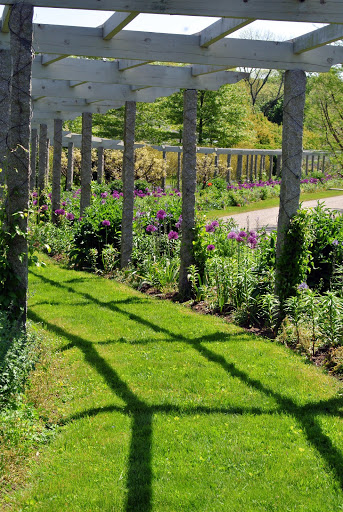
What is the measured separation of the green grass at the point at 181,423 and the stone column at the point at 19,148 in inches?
33.9

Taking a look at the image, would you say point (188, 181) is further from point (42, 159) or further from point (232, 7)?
point (42, 159)

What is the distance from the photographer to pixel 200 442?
410cm

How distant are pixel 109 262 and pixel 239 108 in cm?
1672

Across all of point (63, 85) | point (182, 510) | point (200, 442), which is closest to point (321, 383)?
point (200, 442)

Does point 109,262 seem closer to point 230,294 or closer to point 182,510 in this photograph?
point 230,294

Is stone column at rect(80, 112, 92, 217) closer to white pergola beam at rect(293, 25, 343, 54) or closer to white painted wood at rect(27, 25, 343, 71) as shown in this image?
white painted wood at rect(27, 25, 343, 71)

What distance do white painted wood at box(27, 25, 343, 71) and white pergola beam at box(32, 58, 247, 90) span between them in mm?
1254

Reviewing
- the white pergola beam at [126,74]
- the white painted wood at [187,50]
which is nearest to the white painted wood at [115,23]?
the white painted wood at [187,50]

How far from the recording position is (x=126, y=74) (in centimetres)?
816

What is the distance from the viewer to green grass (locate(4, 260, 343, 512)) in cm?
349

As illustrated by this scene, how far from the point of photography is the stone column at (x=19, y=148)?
5125 millimetres

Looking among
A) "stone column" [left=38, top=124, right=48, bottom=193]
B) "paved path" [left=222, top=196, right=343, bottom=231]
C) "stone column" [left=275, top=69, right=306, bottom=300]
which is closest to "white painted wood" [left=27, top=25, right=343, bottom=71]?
"stone column" [left=275, top=69, right=306, bottom=300]

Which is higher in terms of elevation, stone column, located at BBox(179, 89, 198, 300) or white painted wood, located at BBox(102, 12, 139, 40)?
white painted wood, located at BBox(102, 12, 139, 40)

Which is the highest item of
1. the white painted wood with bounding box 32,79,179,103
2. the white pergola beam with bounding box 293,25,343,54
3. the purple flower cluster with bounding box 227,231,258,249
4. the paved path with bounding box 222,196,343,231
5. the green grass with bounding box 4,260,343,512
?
the white pergola beam with bounding box 293,25,343,54
